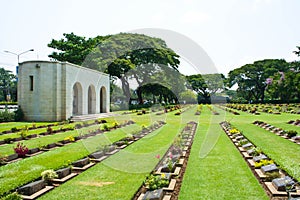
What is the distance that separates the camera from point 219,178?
581cm

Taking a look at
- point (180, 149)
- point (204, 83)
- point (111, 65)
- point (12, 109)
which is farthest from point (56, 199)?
point (204, 83)

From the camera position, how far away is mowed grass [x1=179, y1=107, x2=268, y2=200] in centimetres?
488

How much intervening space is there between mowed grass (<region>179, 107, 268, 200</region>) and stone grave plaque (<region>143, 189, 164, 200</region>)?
0.36 metres

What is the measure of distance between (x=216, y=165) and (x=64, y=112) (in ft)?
50.3

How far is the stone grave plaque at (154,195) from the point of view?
4.51m

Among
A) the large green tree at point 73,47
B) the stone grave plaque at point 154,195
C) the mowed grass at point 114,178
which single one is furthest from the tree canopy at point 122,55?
the stone grave plaque at point 154,195

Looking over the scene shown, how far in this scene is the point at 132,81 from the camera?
38.8 metres

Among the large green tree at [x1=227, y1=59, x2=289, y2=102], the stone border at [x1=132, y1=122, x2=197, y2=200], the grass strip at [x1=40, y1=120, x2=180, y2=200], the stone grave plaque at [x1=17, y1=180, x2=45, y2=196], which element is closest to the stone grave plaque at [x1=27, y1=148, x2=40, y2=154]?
the grass strip at [x1=40, y1=120, x2=180, y2=200]

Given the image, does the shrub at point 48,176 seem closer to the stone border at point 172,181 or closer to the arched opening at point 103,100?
the stone border at point 172,181

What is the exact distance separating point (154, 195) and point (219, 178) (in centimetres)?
186

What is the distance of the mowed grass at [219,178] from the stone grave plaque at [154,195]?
36cm

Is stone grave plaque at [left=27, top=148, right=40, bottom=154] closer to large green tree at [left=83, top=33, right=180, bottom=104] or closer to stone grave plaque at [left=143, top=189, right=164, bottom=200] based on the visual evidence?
stone grave plaque at [left=143, top=189, right=164, bottom=200]

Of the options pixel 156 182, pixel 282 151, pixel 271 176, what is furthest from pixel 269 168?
pixel 282 151

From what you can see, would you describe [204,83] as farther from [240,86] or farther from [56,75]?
[56,75]
